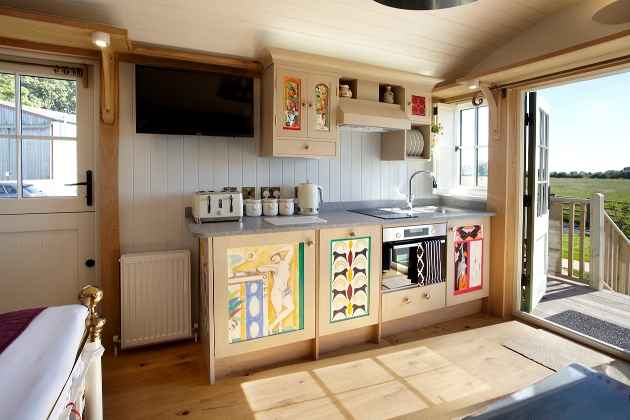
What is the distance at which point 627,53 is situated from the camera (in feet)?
7.39

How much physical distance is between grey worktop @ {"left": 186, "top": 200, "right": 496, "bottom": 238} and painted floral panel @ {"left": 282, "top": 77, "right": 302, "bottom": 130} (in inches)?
26.9

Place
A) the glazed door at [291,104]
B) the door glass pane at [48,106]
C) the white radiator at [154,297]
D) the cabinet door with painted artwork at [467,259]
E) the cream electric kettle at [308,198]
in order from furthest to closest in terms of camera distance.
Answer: the cabinet door with painted artwork at [467,259] → the cream electric kettle at [308,198] → the glazed door at [291,104] → the white radiator at [154,297] → the door glass pane at [48,106]

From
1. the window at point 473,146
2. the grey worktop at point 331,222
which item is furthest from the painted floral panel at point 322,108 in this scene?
the window at point 473,146

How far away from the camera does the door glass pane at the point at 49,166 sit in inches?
92.1

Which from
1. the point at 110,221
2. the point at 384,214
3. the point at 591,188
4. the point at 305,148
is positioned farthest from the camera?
the point at 591,188

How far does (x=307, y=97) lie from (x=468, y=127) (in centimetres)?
196

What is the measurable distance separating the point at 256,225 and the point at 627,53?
2532mm

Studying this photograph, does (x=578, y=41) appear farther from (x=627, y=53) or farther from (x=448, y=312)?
(x=448, y=312)

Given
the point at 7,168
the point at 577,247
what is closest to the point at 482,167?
the point at 577,247

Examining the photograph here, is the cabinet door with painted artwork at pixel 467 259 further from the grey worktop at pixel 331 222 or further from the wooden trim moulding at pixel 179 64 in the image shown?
the wooden trim moulding at pixel 179 64

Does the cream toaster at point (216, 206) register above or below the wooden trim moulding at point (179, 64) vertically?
below

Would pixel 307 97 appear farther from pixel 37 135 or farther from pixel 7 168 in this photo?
pixel 7 168

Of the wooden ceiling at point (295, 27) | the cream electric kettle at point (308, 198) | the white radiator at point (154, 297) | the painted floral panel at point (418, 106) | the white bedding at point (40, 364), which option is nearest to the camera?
the white bedding at point (40, 364)

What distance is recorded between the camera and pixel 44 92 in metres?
2.36
